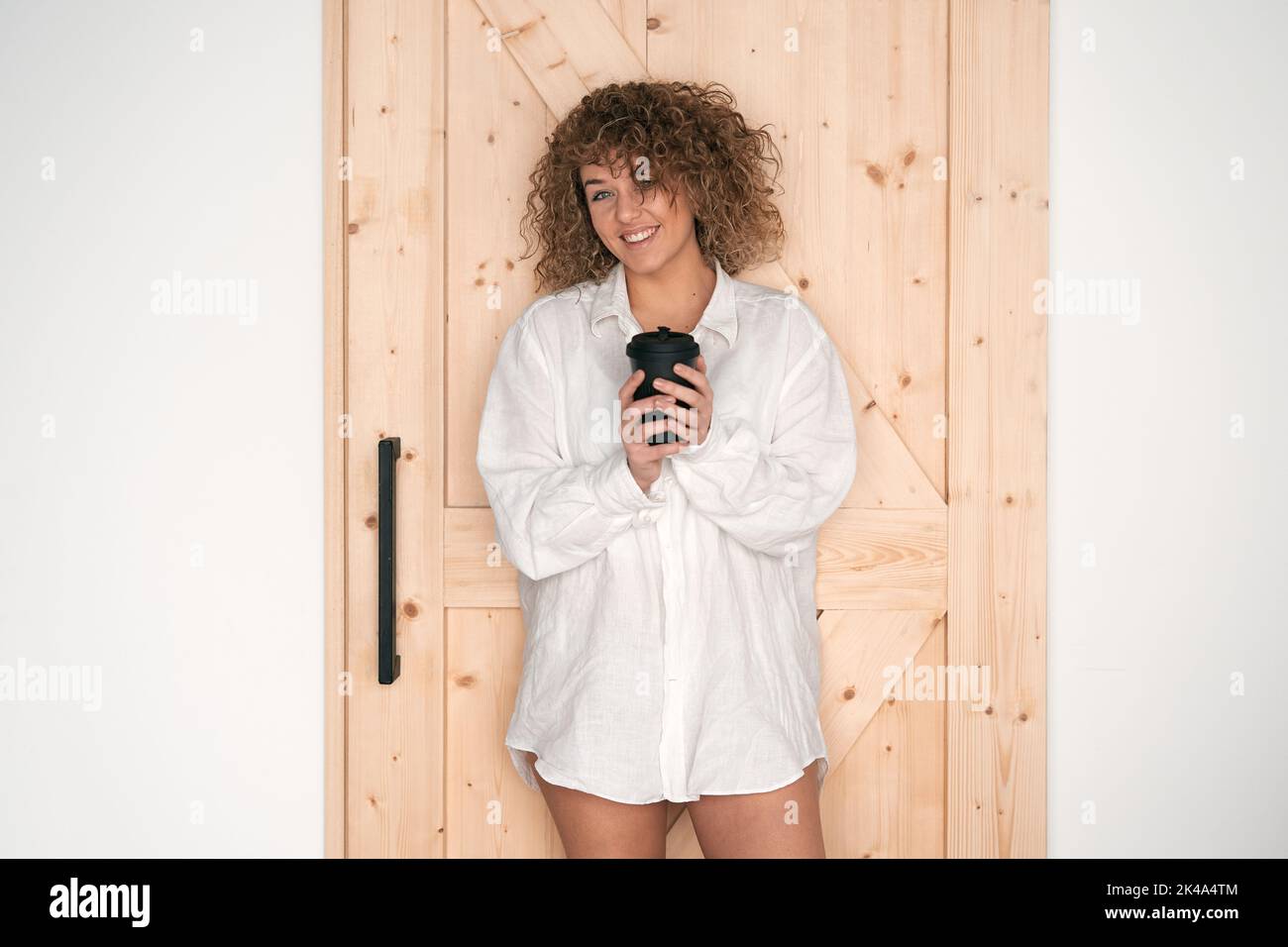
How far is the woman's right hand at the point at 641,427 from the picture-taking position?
1.45 meters

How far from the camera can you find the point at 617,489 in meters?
1.53

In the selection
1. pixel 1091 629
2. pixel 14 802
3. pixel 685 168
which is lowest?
pixel 14 802

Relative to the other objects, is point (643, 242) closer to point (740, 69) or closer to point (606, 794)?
point (740, 69)

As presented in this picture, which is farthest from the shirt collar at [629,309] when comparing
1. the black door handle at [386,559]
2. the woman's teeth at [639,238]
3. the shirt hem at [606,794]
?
the shirt hem at [606,794]

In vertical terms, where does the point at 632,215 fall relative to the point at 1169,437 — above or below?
above

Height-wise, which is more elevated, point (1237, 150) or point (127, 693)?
point (1237, 150)

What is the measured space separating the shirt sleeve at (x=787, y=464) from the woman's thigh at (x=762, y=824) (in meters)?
0.38

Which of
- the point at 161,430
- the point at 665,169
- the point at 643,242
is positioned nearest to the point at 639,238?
the point at 643,242

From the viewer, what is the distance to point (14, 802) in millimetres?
1984

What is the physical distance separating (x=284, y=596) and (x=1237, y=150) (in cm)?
188

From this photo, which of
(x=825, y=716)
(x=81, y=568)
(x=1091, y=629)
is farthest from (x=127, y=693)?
(x=1091, y=629)

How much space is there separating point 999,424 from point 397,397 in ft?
3.56

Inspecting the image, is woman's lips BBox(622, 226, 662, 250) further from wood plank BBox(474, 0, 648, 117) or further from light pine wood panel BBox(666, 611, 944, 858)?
light pine wood panel BBox(666, 611, 944, 858)

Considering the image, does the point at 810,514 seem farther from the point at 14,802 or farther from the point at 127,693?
the point at 14,802
